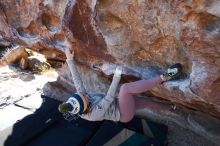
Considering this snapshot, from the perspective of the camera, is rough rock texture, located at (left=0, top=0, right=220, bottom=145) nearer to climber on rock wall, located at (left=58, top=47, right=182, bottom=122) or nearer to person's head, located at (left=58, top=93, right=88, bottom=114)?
climber on rock wall, located at (left=58, top=47, right=182, bottom=122)

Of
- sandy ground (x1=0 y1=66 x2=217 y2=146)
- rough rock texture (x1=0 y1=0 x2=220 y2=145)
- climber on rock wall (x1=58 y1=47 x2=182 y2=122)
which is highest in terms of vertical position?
rough rock texture (x1=0 y1=0 x2=220 y2=145)

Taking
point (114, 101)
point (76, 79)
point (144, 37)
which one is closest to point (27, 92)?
point (76, 79)

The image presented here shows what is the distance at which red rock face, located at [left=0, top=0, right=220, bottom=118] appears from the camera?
7.61 ft

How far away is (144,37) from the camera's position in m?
2.71

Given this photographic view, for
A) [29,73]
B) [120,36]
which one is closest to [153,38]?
[120,36]

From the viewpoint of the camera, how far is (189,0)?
224cm

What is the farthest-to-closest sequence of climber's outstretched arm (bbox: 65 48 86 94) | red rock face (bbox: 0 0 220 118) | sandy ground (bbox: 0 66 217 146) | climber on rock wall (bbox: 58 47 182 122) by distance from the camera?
sandy ground (bbox: 0 66 217 146), climber's outstretched arm (bbox: 65 48 86 94), climber on rock wall (bbox: 58 47 182 122), red rock face (bbox: 0 0 220 118)

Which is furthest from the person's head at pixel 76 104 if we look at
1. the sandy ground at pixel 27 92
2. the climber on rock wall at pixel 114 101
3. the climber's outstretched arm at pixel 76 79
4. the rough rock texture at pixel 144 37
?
the sandy ground at pixel 27 92

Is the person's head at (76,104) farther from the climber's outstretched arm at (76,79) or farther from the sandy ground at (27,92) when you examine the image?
the sandy ground at (27,92)

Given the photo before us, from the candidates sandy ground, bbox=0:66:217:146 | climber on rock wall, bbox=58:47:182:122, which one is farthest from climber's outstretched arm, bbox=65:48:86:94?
sandy ground, bbox=0:66:217:146

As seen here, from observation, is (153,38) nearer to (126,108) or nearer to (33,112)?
(126,108)

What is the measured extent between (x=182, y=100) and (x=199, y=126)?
0.59 m

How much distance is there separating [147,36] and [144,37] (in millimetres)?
33

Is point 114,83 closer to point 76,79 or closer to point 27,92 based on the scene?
point 76,79
